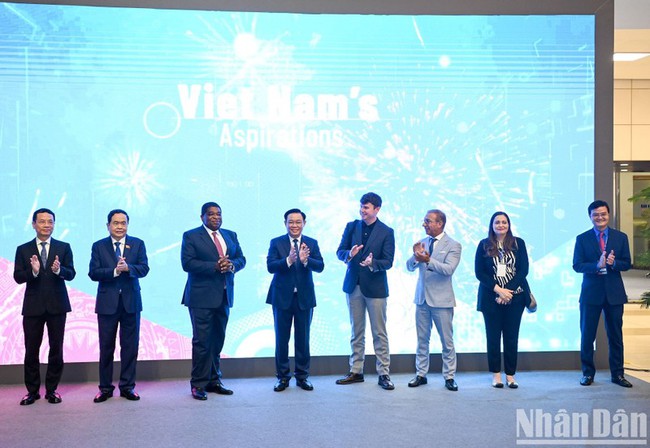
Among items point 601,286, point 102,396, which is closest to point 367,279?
point 601,286

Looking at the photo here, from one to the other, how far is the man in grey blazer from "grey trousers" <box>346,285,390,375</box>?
315 mm

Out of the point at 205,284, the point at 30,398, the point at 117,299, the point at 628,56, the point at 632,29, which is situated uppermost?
the point at 628,56

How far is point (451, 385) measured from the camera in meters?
6.00

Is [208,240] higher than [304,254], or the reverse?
[208,240]

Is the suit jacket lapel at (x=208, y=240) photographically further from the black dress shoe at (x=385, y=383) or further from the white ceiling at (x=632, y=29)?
the white ceiling at (x=632, y=29)

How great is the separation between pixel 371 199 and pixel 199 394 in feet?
7.20

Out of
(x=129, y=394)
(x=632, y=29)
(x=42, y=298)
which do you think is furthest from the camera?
(x=632, y=29)

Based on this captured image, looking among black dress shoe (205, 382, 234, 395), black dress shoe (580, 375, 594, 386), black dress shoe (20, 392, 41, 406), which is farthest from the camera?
black dress shoe (580, 375, 594, 386)

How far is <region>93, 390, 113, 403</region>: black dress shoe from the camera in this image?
560 cm

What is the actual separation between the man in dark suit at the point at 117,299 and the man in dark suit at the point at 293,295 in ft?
3.66

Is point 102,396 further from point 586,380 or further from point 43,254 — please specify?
point 586,380

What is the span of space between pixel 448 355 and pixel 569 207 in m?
2.01

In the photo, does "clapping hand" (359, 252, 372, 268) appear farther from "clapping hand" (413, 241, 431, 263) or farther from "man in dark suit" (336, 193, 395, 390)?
"clapping hand" (413, 241, 431, 263)

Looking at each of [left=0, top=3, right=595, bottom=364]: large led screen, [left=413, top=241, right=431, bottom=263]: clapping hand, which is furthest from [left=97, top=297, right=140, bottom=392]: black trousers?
[left=413, top=241, right=431, bottom=263]: clapping hand
